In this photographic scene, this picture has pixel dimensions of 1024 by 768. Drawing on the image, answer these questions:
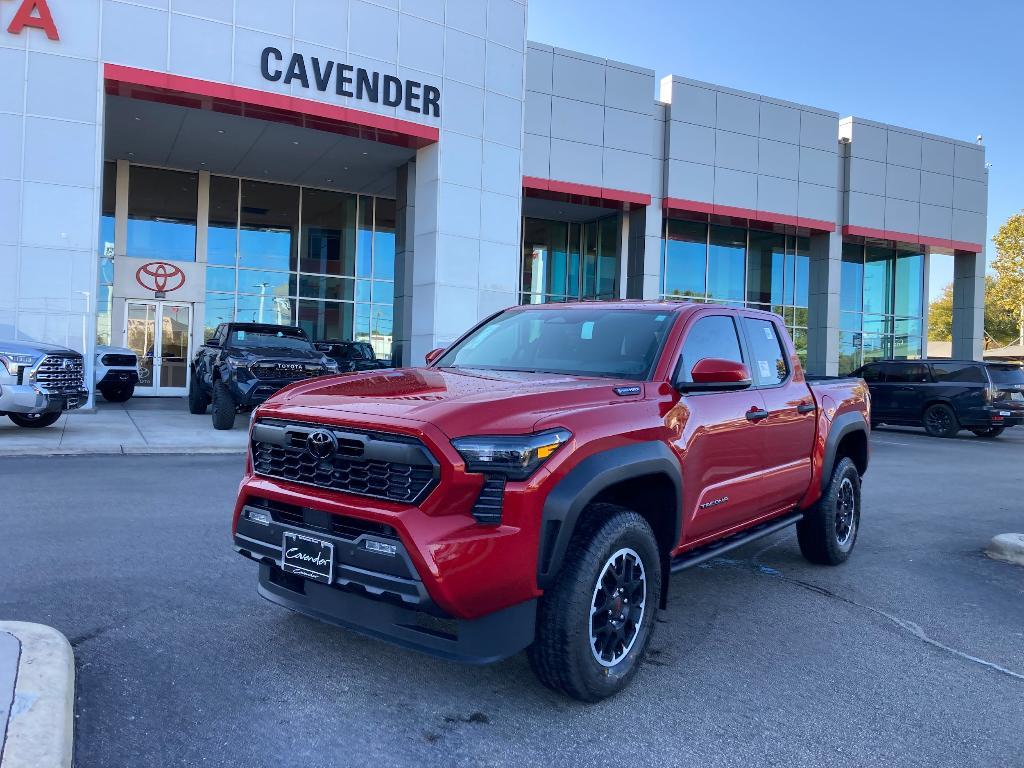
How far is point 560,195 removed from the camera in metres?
24.2

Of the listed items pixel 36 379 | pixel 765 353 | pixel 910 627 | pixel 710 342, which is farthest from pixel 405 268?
pixel 910 627

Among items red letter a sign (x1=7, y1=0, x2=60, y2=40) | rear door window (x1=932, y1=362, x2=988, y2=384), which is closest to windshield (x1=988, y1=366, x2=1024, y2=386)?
rear door window (x1=932, y1=362, x2=988, y2=384)

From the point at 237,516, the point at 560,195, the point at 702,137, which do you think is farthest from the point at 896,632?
the point at 702,137

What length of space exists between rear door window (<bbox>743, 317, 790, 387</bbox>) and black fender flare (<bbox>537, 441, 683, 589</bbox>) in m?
1.76

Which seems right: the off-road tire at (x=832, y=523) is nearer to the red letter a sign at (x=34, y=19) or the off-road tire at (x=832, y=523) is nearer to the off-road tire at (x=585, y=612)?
the off-road tire at (x=585, y=612)

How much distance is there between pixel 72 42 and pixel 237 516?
1588 cm

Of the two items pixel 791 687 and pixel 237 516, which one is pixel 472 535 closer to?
pixel 237 516

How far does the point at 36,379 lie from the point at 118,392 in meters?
8.05

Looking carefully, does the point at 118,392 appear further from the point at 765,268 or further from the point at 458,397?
the point at 765,268

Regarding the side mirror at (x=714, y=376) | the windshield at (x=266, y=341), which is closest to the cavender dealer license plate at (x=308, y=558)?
the side mirror at (x=714, y=376)

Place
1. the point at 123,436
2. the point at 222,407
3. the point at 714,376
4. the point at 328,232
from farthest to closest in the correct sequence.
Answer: the point at 328,232 → the point at 222,407 → the point at 123,436 → the point at 714,376

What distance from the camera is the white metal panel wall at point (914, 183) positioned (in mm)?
28453

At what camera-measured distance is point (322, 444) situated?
3451 mm

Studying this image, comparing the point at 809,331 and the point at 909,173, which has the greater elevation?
the point at 909,173
